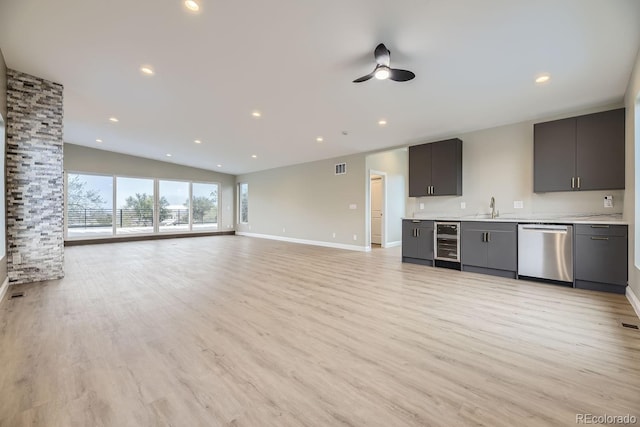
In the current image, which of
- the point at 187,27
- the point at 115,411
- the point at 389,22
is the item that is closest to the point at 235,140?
the point at 187,27

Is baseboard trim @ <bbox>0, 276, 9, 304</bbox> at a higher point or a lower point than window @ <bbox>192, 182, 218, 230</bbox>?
lower

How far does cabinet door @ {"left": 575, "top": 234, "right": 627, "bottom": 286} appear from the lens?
3.47 m

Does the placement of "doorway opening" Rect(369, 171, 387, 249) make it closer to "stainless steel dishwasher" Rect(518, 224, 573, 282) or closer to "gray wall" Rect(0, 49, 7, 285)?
"stainless steel dishwasher" Rect(518, 224, 573, 282)


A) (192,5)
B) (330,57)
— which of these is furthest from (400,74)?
(192,5)

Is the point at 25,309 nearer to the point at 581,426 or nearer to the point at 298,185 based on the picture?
the point at 581,426

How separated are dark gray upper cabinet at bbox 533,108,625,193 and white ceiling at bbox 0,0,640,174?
0.94ft

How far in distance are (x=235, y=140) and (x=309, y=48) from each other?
177 inches

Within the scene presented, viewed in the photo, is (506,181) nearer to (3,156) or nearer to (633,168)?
(633,168)

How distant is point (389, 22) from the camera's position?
2.57m

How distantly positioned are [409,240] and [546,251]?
214 centimetres

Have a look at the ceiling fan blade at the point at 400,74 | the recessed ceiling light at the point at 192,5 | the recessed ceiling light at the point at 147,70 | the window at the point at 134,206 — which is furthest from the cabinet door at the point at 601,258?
the window at the point at 134,206

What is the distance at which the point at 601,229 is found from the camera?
3.59 meters

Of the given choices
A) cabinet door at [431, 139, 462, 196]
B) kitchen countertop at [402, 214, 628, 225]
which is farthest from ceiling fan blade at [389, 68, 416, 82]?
kitchen countertop at [402, 214, 628, 225]

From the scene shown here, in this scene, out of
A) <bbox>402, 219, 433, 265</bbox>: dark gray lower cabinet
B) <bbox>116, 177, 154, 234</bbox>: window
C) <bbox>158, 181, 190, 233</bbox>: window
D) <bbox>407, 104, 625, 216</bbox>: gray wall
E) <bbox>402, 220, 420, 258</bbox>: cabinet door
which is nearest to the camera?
<bbox>407, 104, 625, 216</bbox>: gray wall
